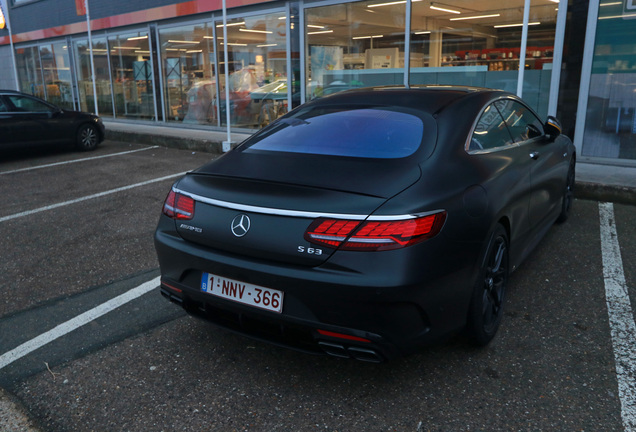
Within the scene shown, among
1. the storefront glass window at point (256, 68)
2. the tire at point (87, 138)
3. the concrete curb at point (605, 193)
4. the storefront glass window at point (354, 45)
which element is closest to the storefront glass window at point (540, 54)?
the concrete curb at point (605, 193)

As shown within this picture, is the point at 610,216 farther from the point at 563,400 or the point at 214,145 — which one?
the point at 214,145

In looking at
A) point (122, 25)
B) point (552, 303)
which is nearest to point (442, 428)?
point (552, 303)

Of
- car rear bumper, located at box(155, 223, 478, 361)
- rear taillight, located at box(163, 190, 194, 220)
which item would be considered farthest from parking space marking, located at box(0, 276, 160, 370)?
car rear bumper, located at box(155, 223, 478, 361)

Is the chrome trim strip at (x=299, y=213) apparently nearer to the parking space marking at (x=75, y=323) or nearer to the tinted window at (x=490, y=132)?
the tinted window at (x=490, y=132)

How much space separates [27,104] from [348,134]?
9.51 metres

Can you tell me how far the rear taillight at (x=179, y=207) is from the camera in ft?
9.21

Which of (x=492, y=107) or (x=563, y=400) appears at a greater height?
(x=492, y=107)

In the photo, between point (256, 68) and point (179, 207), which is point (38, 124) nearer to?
point (256, 68)

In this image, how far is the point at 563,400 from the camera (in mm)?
2531

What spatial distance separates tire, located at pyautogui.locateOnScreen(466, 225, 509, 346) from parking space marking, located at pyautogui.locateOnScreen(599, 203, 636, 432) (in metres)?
0.66

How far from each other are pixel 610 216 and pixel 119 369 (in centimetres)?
520

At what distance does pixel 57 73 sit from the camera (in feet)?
64.3

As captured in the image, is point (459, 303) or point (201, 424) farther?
point (459, 303)

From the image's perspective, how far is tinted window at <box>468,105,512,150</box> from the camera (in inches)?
123
